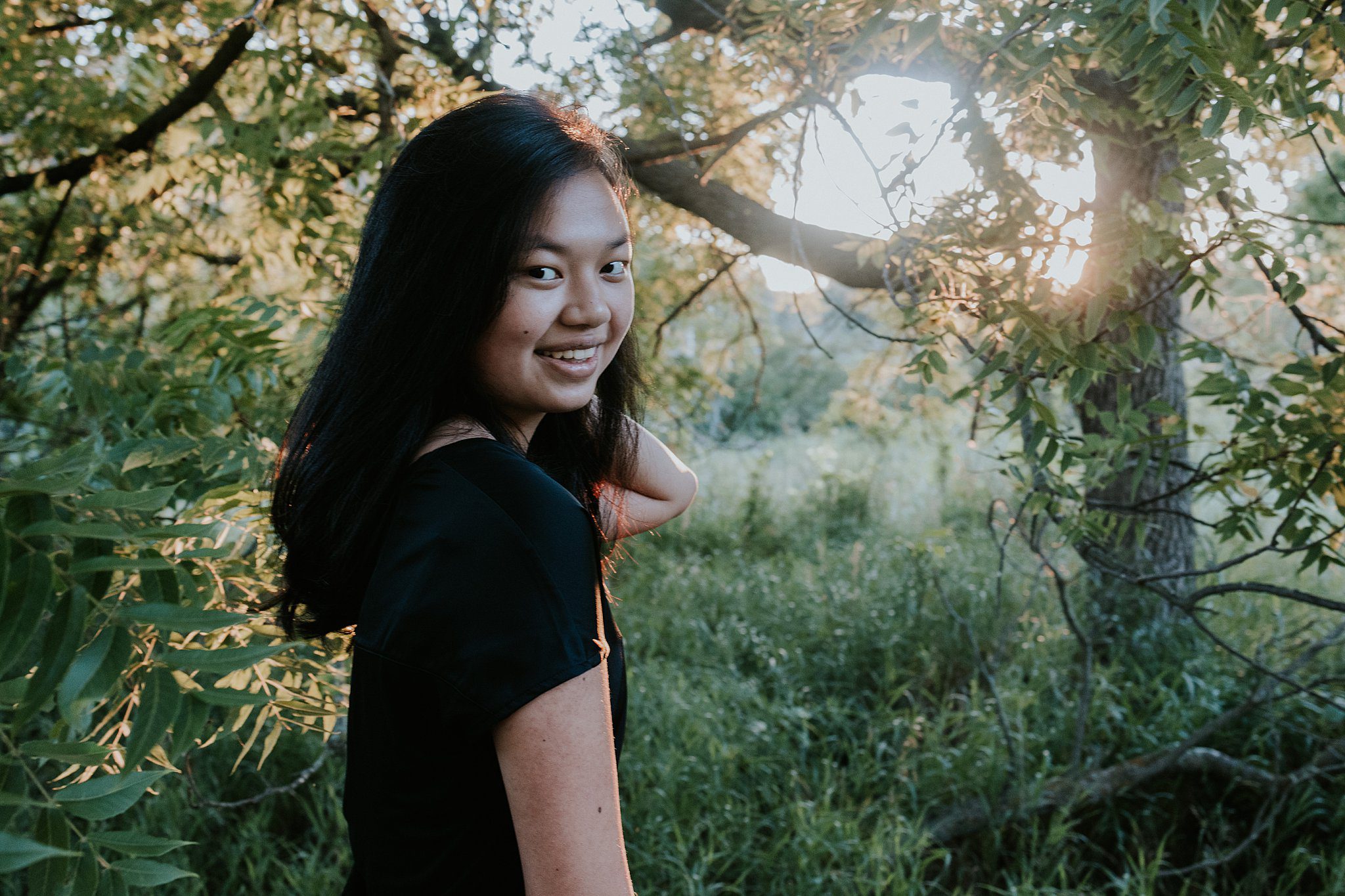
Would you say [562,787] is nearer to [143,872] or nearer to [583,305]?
[143,872]

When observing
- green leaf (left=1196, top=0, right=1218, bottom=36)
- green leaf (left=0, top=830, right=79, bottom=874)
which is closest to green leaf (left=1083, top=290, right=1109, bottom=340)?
green leaf (left=1196, top=0, right=1218, bottom=36)

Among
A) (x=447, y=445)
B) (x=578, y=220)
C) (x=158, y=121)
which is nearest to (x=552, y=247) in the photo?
(x=578, y=220)

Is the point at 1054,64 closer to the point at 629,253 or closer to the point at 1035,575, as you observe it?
the point at 629,253

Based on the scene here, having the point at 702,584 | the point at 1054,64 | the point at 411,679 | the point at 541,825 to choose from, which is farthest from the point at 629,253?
the point at 702,584

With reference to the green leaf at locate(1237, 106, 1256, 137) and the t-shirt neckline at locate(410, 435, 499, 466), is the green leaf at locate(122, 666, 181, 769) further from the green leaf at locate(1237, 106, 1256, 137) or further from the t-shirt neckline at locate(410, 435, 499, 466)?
the green leaf at locate(1237, 106, 1256, 137)

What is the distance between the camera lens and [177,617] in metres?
0.94

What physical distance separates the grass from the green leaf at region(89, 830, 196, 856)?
1728 mm

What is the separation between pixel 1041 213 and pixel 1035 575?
8.37ft

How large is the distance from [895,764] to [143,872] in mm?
3414

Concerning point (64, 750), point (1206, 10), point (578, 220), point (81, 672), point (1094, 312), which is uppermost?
point (1206, 10)

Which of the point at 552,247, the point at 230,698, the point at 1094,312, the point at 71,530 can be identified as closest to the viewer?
the point at 71,530

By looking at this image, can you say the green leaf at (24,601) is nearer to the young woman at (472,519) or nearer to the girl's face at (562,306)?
the young woman at (472,519)

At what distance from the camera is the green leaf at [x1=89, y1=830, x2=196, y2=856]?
966 mm

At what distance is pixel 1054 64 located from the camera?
1814 mm
